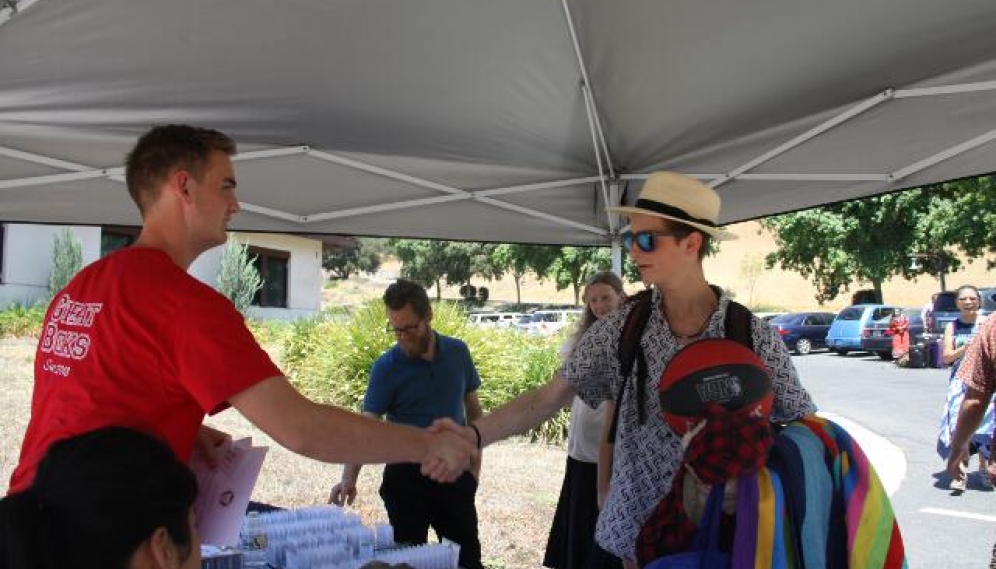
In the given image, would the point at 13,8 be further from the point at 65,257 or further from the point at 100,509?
the point at 65,257

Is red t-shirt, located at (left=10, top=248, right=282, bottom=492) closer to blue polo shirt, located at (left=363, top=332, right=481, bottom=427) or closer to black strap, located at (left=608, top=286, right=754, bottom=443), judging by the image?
black strap, located at (left=608, top=286, right=754, bottom=443)

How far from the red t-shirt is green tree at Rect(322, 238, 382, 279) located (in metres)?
70.8

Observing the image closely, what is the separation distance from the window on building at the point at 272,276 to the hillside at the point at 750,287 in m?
28.1

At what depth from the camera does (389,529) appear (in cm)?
247

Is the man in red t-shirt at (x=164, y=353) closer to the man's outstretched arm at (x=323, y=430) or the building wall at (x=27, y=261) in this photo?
the man's outstretched arm at (x=323, y=430)

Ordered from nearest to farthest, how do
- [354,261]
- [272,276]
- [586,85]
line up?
1. [586,85]
2. [272,276]
3. [354,261]

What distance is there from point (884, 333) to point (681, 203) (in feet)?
76.4

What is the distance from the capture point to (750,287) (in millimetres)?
67812

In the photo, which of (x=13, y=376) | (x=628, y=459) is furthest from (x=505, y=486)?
(x=13, y=376)

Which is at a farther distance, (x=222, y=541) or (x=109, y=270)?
(x=222, y=541)

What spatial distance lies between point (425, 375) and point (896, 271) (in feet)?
96.1

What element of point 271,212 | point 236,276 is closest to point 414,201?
point 271,212

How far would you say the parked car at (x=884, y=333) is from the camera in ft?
71.4

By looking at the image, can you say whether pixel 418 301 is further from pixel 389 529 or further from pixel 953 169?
pixel 953 169
